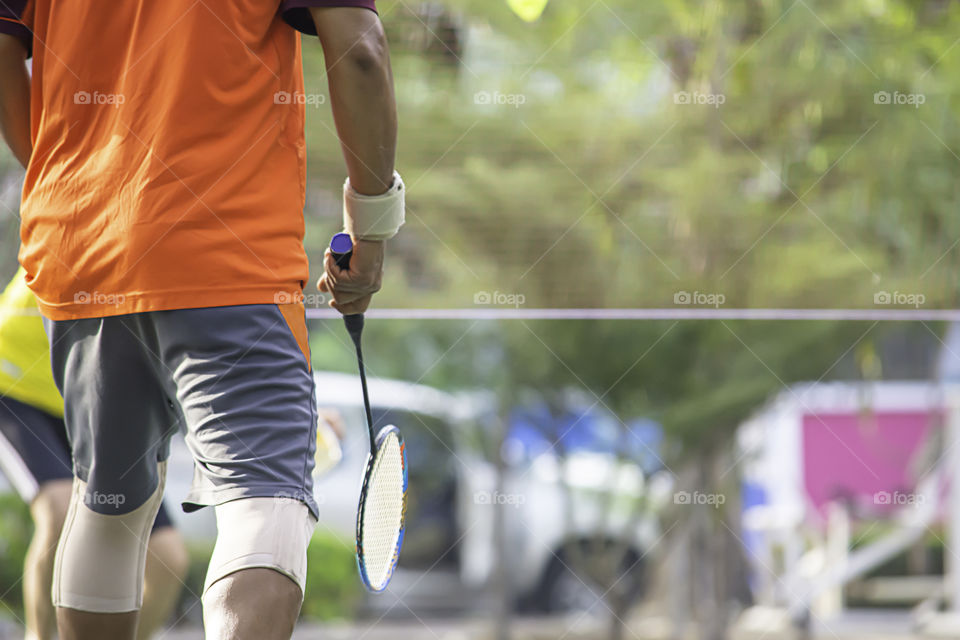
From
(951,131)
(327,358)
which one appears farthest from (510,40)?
(327,358)

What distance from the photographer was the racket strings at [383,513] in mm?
1603

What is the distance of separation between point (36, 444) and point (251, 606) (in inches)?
43.4

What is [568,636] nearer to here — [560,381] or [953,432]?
[560,381]

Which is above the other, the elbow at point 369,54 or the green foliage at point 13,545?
the elbow at point 369,54

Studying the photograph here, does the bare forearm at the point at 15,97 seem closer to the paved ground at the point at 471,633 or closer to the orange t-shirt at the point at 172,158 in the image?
the orange t-shirt at the point at 172,158

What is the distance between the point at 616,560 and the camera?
5297 mm

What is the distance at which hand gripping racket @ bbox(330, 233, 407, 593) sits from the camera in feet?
5.18

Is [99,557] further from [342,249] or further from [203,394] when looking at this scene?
[342,249]

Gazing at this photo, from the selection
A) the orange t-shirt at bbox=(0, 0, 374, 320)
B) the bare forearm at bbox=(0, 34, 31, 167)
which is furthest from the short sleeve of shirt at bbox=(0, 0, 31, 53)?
the orange t-shirt at bbox=(0, 0, 374, 320)

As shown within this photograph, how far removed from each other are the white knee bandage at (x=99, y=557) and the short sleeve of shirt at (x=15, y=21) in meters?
0.69

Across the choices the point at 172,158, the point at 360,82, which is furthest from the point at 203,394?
the point at 360,82

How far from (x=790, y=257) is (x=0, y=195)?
2.82m

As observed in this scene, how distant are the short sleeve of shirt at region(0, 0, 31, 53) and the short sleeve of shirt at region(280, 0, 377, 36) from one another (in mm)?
443

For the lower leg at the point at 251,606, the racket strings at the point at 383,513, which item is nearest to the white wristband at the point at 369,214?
the racket strings at the point at 383,513
